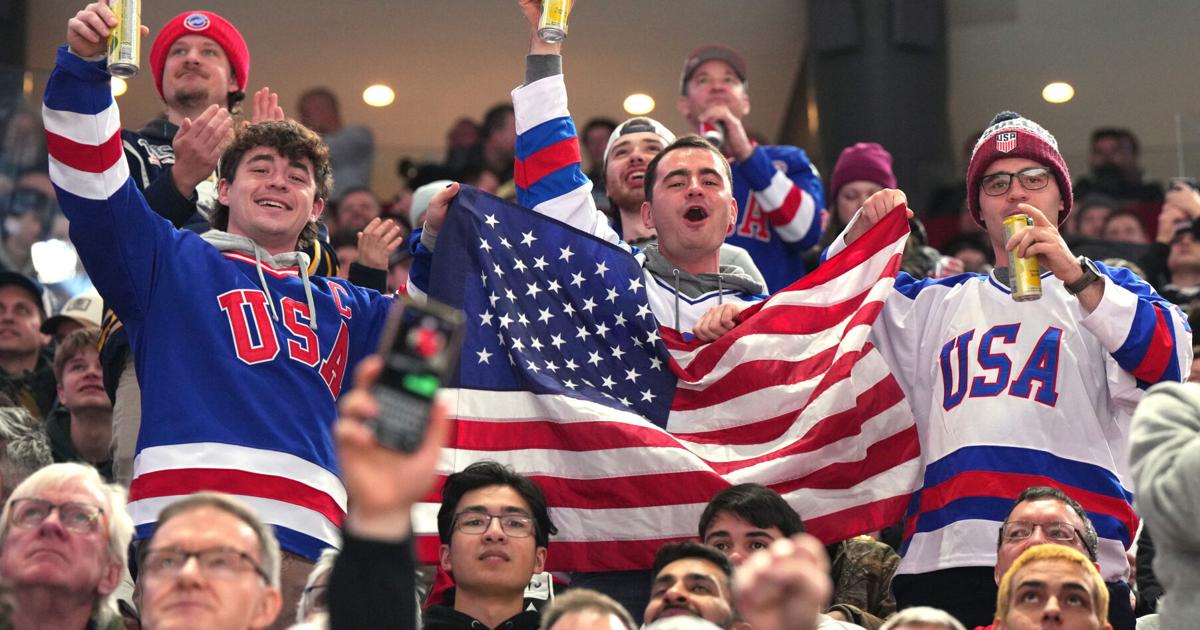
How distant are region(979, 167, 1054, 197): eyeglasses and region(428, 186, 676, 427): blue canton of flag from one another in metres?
1.26

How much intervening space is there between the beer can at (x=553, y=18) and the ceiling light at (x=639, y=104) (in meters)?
8.36

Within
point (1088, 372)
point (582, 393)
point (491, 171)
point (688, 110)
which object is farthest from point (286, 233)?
point (491, 171)

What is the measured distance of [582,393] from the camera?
6.16 metres

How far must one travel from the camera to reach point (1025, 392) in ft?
19.5

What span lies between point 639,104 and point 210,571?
1094 centimetres

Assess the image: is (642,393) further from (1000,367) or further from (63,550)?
(63,550)

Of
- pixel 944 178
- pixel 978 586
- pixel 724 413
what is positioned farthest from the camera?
pixel 944 178

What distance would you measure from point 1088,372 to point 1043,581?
1152 millimetres

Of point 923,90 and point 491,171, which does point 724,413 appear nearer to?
point 491,171

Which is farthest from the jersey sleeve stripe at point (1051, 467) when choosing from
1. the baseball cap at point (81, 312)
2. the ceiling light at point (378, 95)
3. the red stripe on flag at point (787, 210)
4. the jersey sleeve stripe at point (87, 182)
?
the ceiling light at point (378, 95)

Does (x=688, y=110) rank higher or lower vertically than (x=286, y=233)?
higher

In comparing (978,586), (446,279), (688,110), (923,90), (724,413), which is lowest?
(978,586)

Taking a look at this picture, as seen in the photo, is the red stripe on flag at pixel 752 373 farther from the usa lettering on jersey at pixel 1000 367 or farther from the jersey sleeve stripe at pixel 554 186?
the jersey sleeve stripe at pixel 554 186

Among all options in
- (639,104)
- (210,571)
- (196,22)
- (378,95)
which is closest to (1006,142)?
(196,22)
